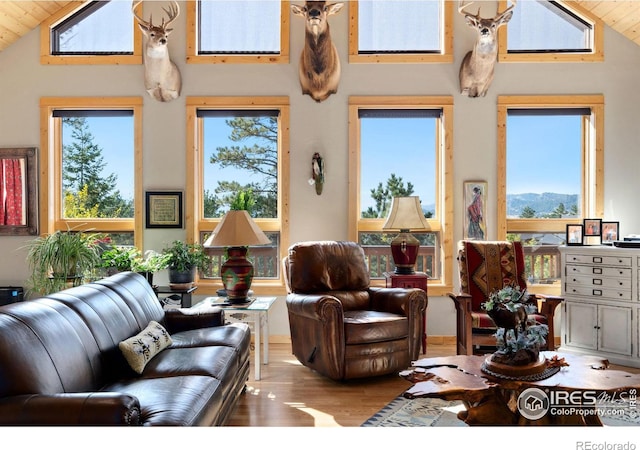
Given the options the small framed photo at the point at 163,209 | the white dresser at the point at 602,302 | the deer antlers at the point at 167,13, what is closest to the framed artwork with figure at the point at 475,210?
the white dresser at the point at 602,302

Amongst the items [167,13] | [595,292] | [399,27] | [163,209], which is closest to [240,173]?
[163,209]

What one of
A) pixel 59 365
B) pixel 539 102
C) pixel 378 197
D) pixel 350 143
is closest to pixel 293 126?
pixel 350 143

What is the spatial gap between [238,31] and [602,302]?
14.9 ft

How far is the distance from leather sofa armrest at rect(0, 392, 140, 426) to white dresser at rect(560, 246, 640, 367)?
423 cm

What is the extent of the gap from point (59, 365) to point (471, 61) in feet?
14.9

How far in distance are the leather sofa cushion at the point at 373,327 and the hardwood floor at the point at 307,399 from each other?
36 centimetres

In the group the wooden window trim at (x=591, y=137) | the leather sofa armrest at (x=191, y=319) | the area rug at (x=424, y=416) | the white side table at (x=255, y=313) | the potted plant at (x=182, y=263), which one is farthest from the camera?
the wooden window trim at (x=591, y=137)

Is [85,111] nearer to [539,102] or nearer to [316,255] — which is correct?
[316,255]

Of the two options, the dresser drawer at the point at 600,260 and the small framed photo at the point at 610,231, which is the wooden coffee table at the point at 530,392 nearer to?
the dresser drawer at the point at 600,260

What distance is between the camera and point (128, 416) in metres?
1.77

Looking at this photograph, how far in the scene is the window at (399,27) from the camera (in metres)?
5.21

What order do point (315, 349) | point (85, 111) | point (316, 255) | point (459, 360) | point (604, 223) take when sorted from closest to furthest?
point (459, 360) → point (315, 349) → point (316, 255) → point (604, 223) → point (85, 111)

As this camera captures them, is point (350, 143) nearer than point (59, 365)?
No

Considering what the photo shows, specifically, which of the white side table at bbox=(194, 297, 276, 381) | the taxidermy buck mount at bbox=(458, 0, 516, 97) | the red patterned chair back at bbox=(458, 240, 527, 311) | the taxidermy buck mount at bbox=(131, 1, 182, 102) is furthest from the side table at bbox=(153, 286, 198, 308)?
the taxidermy buck mount at bbox=(458, 0, 516, 97)
